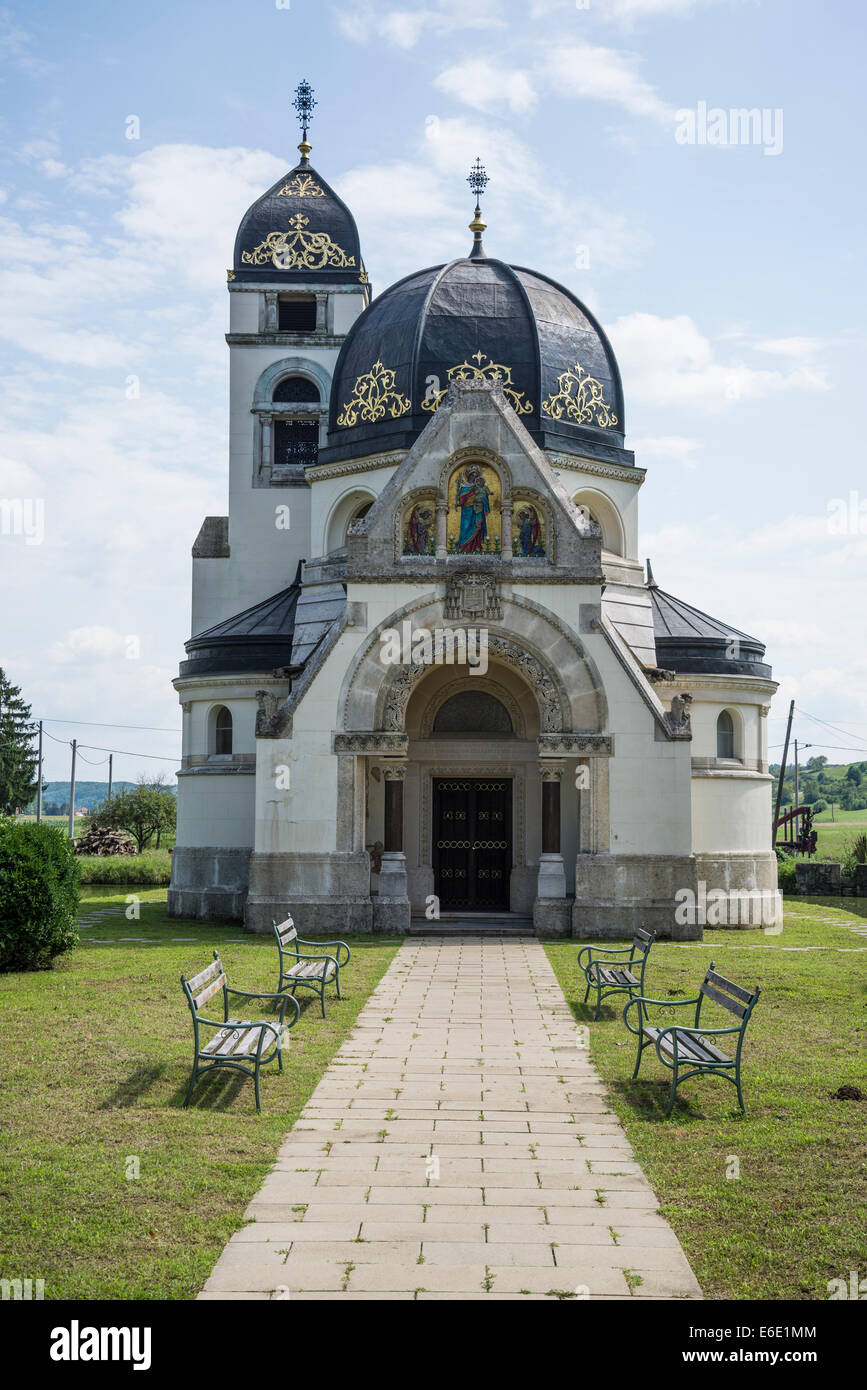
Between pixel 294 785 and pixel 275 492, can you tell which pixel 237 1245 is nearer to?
pixel 294 785

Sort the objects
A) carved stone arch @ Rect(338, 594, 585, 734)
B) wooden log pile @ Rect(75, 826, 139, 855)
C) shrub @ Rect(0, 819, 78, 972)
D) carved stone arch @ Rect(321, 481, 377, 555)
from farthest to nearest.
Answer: wooden log pile @ Rect(75, 826, 139, 855), carved stone arch @ Rect(321, 481, 377, 555), carved stone arch @ Rect(338, 594, 585, 734), shrub @ Rect(0, 819, 78, 972)

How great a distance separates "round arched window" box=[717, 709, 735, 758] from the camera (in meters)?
29.5

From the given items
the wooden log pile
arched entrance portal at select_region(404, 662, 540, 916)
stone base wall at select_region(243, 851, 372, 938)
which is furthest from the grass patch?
stone base wall at select_region(243, 851, 372, 938)

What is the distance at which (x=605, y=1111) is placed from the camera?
36.6 feet

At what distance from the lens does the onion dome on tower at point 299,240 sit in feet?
118

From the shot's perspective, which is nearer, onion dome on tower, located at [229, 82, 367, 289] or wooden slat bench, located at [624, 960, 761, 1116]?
wooden slat bench, located at [624, 960, 761, 1116]

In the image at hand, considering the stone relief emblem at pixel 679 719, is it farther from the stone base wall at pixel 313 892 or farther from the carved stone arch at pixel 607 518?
the stone base wall at pixel 313 892

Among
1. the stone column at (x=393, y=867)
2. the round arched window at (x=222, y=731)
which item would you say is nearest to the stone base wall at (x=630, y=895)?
the stone column at (x=393, y=867)

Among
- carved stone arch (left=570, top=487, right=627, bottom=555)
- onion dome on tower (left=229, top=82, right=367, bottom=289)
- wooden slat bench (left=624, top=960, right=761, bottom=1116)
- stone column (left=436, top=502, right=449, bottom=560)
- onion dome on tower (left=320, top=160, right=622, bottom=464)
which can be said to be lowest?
wooden slat bench (left=624, top=960, right=761, bottom=1116)

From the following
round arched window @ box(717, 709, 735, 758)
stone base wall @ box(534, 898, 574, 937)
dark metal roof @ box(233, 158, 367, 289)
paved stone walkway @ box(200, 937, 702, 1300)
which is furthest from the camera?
dark metal roof @ box(233, 158, 367, 289)

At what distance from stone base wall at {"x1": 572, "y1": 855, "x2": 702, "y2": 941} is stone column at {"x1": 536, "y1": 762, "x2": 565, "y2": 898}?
414mm

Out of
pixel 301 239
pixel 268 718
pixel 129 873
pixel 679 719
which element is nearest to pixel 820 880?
pixel 679 719

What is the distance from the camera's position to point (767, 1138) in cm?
1022

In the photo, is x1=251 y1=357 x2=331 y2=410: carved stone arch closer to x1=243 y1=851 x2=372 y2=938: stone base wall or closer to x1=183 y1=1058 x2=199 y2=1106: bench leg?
x1=243 y1=851 x2=372 y2=938: stone base wall
